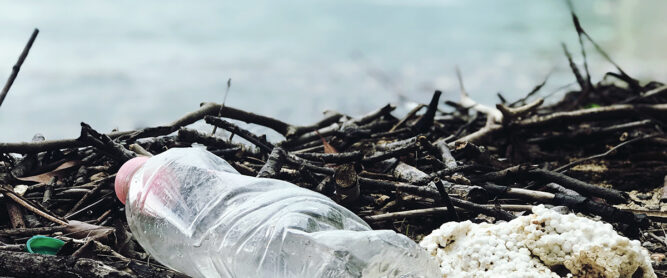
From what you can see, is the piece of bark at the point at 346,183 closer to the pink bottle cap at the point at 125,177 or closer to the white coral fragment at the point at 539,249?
the white coral fragment at the point at 539,249

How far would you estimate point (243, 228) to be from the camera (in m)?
2.11

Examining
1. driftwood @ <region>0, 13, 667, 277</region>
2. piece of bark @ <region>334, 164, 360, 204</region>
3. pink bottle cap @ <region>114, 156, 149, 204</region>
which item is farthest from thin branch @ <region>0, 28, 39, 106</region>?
piece of bark @ <region>334, 164, 360, 204</region>

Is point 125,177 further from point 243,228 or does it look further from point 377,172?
point 377,172

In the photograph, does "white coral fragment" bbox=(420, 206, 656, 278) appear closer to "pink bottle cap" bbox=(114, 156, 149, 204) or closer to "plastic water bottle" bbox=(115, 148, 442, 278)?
"plastic water bottle" bbox=(115, 148, 442, 278)

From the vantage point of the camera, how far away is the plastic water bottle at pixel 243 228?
182 cm

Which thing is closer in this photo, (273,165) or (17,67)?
(273,165)

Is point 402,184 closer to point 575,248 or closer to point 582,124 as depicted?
point 575,248

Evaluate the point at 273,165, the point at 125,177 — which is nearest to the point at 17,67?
the point at 125,177

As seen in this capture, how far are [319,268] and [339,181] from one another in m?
0.91

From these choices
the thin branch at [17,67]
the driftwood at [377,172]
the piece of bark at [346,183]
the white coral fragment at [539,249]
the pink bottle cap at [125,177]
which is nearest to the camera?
the white coral fragment at [539,249]

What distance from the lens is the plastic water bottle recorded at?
1.82m

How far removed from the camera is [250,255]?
2.01 m

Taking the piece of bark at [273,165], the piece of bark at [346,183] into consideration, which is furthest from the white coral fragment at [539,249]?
the piece of bark at [273,165]

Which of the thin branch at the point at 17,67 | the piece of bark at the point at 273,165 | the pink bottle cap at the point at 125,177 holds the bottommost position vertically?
the pink bottle cap at the point at 125,177
